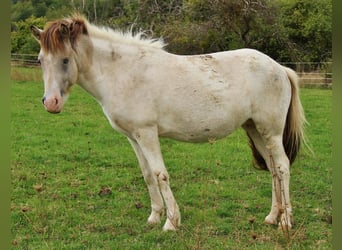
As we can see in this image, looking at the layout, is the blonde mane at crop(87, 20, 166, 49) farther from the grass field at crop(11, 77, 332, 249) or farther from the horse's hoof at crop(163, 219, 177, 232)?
the horse's hoof at crop(163, 219, 177, 232)

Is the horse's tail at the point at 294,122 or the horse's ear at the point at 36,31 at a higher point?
the horse's ear at the point at 36,31

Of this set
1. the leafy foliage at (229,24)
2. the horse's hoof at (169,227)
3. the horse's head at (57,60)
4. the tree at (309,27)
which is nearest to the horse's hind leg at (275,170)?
the horse's hoof at (169,227)

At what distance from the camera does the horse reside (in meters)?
3.92

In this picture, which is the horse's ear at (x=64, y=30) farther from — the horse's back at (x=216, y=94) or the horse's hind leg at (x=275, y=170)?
the horse's hind leg at (x=275, y=170)

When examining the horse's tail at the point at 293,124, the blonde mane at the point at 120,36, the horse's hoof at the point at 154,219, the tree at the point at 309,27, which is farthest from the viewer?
the tree at the point at 309,27

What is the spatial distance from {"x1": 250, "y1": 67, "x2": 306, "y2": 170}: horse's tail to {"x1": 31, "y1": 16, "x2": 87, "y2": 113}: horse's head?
Answer: 2372 millimetres

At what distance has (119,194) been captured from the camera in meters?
5.22

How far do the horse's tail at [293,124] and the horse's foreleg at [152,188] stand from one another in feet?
5.09

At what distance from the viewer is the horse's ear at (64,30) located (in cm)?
378

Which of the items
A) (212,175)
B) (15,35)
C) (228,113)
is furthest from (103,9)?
→ (228,113)

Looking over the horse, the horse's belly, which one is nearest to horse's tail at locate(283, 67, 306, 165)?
the horse

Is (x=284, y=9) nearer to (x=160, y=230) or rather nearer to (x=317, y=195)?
(x=317, y=195)

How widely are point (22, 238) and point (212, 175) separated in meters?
3.06

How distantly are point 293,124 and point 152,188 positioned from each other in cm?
173
